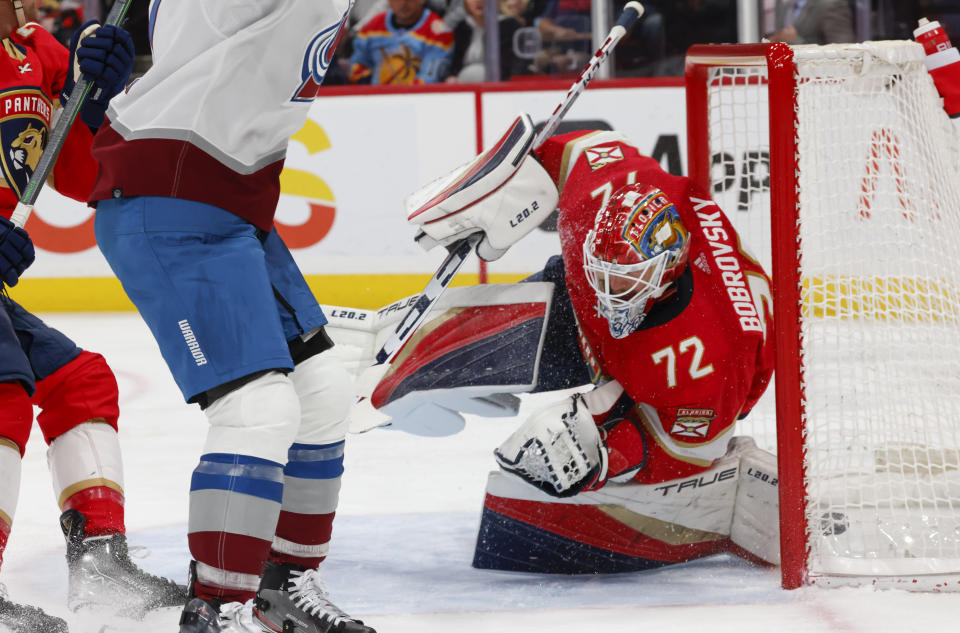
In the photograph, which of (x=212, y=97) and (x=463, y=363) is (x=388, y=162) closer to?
(x=463, y=363)

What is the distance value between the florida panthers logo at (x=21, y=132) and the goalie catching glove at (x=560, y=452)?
36.0 inches

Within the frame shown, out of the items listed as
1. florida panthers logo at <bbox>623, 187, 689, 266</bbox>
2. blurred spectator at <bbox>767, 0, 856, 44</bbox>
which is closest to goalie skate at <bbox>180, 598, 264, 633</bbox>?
florida panthers logo at <bbox>623, 187, 689, 266</bbox>

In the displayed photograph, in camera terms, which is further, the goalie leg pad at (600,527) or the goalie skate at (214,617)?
the goalie leg pad at (600,527)

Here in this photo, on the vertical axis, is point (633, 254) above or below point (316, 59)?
below

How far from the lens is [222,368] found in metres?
1.67

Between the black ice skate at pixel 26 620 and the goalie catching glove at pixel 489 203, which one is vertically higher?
the goalie catching glove at pixel 489 203

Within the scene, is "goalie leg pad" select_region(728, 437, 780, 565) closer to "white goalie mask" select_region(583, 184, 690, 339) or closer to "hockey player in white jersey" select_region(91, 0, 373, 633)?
"white goalie mask" select_region(583, 184, 690, 339)

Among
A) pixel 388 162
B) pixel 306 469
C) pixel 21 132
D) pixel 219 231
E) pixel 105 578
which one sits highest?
pixel 21 132

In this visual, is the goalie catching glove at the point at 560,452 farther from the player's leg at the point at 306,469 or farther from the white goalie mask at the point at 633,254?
the player's leg at the point at 306,469

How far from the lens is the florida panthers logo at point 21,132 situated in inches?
79.4

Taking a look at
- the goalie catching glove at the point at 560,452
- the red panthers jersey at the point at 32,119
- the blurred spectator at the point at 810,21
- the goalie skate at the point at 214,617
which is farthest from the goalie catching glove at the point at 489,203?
the blurred spectator at the point at 810,21

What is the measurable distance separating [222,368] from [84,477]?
1.88 ft

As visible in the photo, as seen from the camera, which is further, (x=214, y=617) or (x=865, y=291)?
(x=865, y=291)

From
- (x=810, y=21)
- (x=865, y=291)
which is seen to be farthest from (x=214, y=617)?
(x=810, y=21)
